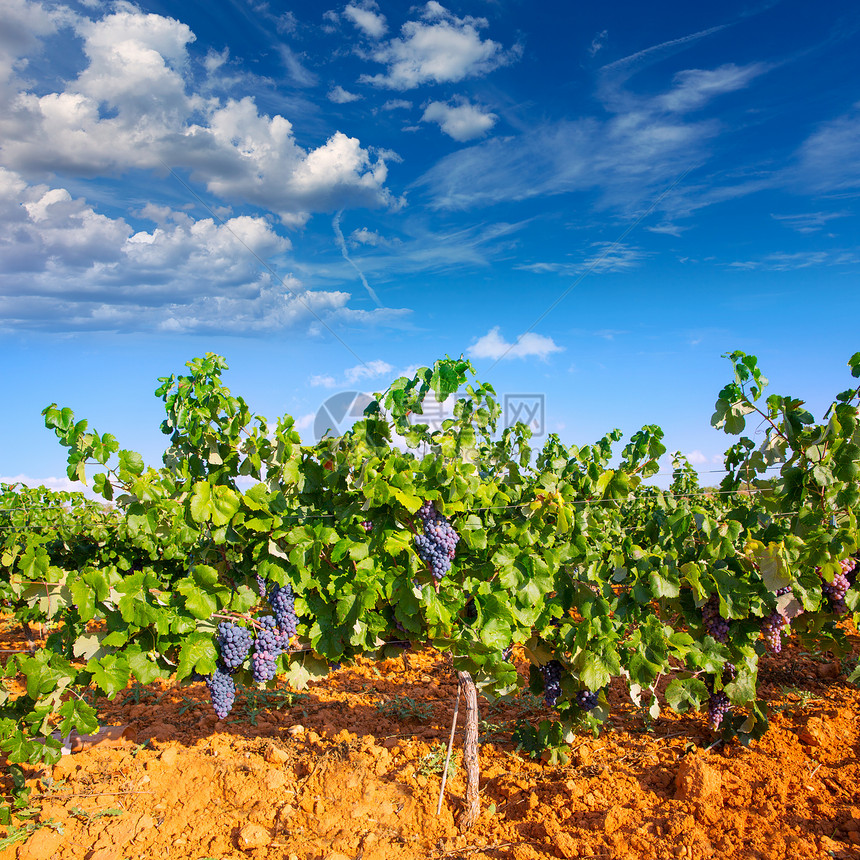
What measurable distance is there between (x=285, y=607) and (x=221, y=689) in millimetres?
706

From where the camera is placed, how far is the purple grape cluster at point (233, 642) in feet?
11.8

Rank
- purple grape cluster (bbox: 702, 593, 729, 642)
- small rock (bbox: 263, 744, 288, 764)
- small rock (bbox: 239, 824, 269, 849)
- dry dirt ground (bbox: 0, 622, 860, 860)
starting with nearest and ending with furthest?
dry dirt ground (bbox: 0, 622, 860, 860)
small rock (bbox: 239, 824, 269, 849)
purple grape cluster (bbox: 702, 593, 729, 642)
small rock (bbox: 263, 744, 288, 764)

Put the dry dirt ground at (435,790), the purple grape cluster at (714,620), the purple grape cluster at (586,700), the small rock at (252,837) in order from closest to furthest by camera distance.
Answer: the dry dirt ground at (435,790) < the small rock at (252,837) < the purple grape cluster at (714,620) < the purple grape cluster at (586,700)

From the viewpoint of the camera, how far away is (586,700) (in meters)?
4.30

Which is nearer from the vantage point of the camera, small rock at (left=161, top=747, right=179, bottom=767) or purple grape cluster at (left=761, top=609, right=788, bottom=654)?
purple grape cluster at (left=761, top=609, right=788, bottom=654)

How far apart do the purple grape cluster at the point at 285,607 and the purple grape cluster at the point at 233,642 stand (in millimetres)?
233

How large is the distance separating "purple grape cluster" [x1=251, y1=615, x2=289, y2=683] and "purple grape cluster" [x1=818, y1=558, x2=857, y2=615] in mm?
3636

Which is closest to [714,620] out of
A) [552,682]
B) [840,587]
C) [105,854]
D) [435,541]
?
[840,587]

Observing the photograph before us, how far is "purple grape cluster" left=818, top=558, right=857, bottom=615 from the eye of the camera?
13.8 ft

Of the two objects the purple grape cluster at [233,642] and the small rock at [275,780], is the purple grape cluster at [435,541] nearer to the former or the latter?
the purple grape cluster at [233,642]

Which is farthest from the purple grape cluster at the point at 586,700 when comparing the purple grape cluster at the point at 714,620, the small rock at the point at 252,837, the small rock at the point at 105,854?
the small rock at the point at 105,854

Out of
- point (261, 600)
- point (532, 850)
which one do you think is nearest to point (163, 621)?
point (261, 600)

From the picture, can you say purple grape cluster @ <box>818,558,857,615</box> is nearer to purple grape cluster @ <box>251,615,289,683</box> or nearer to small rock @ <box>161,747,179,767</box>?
purple grape cluster @ <box>251,615,289,683</box>

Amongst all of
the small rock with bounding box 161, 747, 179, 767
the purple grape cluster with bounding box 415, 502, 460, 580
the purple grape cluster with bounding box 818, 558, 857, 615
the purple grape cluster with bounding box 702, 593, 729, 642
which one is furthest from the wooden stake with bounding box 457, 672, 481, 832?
the purple grape cluster with bounding box 818, 558, 857, 615
